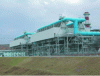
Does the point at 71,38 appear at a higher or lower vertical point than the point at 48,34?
lower

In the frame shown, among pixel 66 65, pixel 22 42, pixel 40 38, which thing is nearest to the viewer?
pixel 66 65

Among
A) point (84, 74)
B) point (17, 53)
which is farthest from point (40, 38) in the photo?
point (84, 74)

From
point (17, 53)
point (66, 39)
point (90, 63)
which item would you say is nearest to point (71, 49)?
point (66, 39)

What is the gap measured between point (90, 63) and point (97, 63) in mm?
1699

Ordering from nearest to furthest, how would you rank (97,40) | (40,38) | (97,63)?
1. (97,63)
2. (97,40)
3. (40,38)

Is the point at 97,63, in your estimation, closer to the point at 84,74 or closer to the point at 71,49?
the point at 84,74

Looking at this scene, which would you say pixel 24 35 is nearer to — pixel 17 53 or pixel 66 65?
pixel 17 53

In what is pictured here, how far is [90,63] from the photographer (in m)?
40.2

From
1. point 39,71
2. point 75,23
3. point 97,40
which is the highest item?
point 75,23

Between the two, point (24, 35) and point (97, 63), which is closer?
point (97, 63)

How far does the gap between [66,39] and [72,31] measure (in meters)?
4.90

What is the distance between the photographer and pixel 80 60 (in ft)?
145

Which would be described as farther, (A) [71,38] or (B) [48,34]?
(B) [48,34]

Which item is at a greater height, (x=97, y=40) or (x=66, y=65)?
(x=97, y=40)
